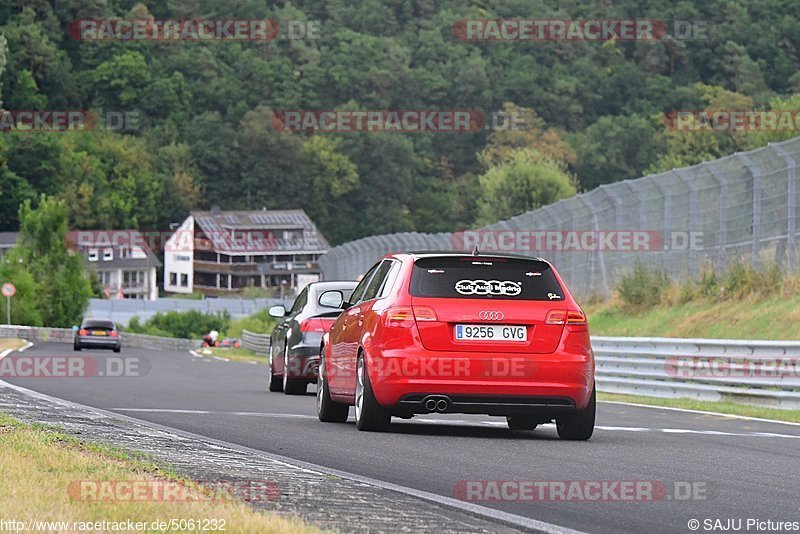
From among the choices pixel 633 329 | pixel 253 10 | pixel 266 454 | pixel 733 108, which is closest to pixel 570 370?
pixel 266 454

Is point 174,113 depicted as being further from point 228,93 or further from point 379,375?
point 379,375

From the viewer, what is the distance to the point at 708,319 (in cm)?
2848

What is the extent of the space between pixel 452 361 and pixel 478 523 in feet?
16.3

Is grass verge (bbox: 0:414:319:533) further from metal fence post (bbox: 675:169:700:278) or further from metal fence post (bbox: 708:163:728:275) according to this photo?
metal fence post (bbox: 675:169:700:278)

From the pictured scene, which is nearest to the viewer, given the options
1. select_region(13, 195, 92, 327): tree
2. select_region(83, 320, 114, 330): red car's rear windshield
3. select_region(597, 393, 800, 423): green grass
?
select_region(597, 393, 800, 423): green grass

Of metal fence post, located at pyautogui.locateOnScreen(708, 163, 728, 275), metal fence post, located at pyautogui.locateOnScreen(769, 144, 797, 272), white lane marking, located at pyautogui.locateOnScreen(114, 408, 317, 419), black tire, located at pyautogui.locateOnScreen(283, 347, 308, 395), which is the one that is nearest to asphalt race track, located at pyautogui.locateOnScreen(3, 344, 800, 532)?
white lane marking, located at pyautogui.locateOnScreen(114, 408, 317, 419)

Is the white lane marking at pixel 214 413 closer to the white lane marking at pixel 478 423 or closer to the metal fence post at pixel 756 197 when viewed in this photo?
the white lane marking at pixel 478 423

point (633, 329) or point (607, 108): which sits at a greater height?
point (607, 108)

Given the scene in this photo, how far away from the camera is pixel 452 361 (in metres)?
12.6

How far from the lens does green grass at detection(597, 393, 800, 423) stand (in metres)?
17.5

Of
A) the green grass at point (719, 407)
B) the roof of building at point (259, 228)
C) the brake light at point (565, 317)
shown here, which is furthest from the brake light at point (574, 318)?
the roof of building at point (259, 228)

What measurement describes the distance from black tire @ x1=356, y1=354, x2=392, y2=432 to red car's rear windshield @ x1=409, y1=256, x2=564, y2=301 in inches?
32.5

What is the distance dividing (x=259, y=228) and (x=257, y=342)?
387ft

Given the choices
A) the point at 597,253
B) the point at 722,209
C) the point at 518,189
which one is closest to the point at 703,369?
the point at 722,209
